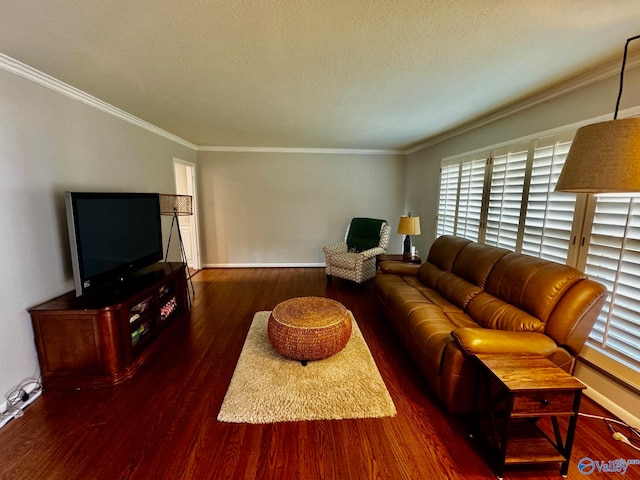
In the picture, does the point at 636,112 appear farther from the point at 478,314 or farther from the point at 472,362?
the point at 472,362

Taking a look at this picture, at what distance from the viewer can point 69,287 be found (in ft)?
7.54

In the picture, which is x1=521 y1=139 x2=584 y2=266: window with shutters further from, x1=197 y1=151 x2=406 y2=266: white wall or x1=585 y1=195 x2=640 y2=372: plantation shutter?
x1=197 y1=151 x2=406 y2=266: white wall

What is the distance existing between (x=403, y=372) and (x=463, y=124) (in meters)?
2.99

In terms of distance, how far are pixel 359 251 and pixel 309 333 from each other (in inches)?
103

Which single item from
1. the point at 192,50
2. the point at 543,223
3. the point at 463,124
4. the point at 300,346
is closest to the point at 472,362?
the point at 300,346

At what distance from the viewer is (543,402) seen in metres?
1.38

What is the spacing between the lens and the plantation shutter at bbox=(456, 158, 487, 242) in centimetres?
323

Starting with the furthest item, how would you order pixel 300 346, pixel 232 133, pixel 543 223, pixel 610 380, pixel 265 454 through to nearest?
1. pixel 232 133
2. pixel 543 223
3. pixel 300 346
4. pixel 610 380
5. pixel 265 454

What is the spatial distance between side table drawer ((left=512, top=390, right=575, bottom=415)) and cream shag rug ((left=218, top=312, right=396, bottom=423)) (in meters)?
0.75

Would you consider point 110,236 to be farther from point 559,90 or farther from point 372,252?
point 559,90

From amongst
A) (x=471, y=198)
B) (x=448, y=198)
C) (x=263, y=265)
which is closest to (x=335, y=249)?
(x=263, y=265)

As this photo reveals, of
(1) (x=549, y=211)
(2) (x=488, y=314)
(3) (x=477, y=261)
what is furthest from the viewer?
(3) (x=477, y=261)

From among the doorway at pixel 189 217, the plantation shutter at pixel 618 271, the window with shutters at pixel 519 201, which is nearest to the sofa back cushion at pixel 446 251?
the window with shutters at pixel 519 201

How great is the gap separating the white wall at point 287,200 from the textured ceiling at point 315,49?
2.34 meters
